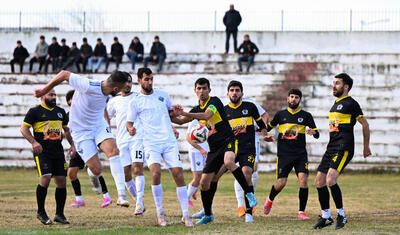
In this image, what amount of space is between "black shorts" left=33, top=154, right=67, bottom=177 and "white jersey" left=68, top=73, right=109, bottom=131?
1.93 feet

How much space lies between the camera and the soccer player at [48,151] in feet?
36.1

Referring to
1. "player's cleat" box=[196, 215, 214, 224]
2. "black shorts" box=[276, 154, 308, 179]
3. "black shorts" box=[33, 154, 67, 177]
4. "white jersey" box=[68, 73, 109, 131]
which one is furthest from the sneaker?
"black shorts" box=[33, 154, 67, 177]

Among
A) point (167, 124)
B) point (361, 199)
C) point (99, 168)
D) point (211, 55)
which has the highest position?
point (211, 55)

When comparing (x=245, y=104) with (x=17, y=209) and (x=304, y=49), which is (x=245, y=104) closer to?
(x=17, y=209)

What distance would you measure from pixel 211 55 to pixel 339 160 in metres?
21.4

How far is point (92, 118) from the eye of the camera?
11.3 m

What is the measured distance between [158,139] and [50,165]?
1.78 meters

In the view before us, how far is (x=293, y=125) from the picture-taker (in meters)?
12.1

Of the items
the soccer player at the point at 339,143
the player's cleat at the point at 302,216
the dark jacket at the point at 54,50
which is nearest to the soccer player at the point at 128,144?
the player's cleat at the point at 302,216

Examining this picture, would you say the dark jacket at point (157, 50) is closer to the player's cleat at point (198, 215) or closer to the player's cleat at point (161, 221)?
the player's cleat at point (198, 215)

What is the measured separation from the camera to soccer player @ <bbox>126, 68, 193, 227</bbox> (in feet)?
34.6

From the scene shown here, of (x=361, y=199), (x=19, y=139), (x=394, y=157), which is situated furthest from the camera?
(x=19, y=139)

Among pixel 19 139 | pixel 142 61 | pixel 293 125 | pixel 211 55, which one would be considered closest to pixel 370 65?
pixel 211 55

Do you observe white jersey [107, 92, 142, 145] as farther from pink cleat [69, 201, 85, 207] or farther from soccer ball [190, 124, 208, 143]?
soccer ball [190, 124, 208, 143]
